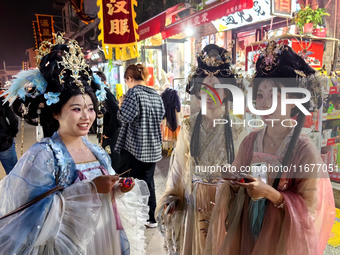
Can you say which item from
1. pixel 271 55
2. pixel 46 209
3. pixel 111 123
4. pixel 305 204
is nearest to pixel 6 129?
pixel 111 123

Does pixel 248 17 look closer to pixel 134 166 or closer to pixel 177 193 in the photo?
pixel 134 166

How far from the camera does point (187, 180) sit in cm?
163

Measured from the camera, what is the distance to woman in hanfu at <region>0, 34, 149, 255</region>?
116 centimetres

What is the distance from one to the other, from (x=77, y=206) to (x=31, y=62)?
85.9 ft

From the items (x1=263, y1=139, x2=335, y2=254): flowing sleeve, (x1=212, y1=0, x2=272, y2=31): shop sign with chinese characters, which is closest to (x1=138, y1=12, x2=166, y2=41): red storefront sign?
(x1=212, y1=0, x2=272, y2=31): shop sign with chinese characters

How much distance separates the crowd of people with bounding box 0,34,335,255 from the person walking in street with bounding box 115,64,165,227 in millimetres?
1012

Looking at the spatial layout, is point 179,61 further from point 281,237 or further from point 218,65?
point 281,237

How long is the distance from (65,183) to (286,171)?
38.6 inches

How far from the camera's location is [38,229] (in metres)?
1.14

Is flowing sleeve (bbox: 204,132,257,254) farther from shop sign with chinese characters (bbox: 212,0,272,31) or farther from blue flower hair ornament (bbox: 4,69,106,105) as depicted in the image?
shop sign with chinese characters (bbox: 212,0,272,31)

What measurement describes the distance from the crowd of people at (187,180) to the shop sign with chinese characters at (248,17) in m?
2.64

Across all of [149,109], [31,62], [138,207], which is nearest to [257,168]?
[138,207]

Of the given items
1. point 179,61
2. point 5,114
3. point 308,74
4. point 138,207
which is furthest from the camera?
point 179,61

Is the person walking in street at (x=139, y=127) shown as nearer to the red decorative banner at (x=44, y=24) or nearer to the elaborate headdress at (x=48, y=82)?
the elaborate headdress at (x=48, y=82)
